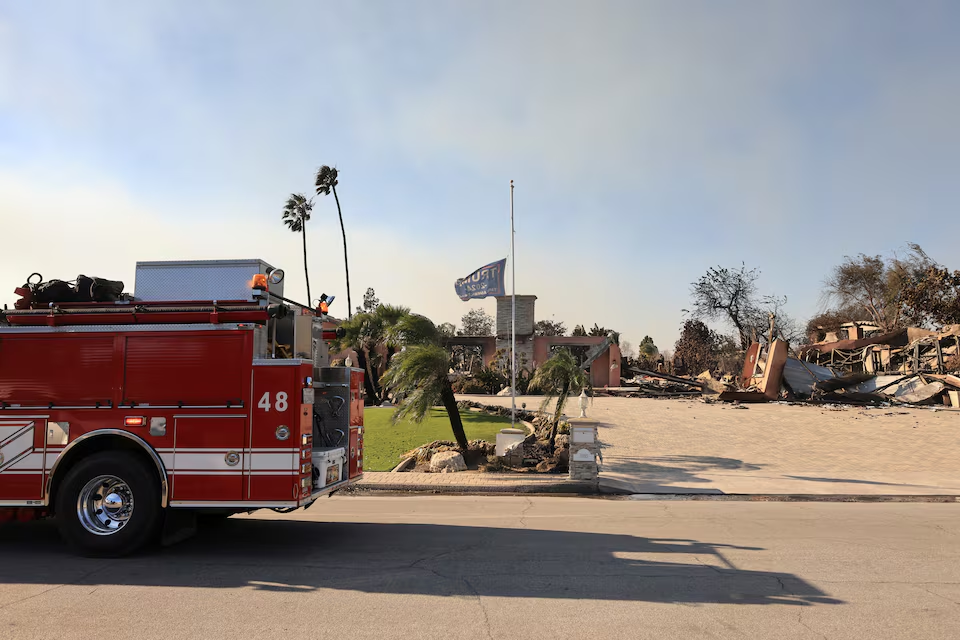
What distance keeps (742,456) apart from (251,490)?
13241mm

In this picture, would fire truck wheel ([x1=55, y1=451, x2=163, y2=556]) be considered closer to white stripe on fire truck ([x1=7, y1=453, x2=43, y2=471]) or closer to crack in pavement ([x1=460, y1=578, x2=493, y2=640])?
white stripe on fire truck ([x1=7, y1=453, x2=43, y2=471])

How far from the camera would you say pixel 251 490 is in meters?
7.00

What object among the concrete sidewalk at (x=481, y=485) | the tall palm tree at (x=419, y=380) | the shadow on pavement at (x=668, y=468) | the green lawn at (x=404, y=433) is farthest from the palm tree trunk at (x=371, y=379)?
the concrete sidewalk at (x=481, y=485)

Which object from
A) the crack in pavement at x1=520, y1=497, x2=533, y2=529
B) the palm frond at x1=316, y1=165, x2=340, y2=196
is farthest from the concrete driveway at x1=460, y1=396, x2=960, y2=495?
the palm frond at x1=316, y1=165, x2=340, y2=196

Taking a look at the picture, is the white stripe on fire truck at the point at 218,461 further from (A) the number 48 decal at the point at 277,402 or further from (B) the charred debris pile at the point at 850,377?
(B) the charred debris pile at the point at 850,377

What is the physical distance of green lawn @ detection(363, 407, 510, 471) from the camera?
53.0 ft

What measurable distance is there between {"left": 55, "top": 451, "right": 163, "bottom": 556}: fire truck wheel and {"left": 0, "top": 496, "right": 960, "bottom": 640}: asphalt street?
0.70 feet

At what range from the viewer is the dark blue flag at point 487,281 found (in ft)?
71.1

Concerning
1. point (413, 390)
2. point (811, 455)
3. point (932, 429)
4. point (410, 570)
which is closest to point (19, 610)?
point (410, 570)

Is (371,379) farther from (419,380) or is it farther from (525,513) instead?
(525,513)

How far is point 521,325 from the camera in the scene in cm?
3894

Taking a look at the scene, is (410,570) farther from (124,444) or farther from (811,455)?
(811,455)

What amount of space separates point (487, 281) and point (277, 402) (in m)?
15.2

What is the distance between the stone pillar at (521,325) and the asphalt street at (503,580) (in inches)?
1160
